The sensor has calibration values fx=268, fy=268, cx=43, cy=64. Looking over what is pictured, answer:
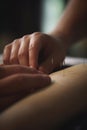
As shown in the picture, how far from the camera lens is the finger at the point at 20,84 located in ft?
1.14

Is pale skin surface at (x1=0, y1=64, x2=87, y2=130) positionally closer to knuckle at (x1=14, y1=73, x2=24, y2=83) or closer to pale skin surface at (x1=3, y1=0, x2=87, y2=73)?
knuckle at (x1=14, y1=73, x2=24, y2=83)

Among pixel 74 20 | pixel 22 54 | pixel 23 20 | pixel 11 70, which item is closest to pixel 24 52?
pixel 22 54

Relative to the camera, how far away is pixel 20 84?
353mm

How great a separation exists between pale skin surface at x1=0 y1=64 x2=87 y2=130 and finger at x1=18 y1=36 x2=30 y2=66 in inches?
7.6

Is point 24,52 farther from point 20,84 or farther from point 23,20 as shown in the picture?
point 23,20

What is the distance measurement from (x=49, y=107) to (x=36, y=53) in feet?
0.86

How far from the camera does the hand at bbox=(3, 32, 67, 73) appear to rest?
576 mm

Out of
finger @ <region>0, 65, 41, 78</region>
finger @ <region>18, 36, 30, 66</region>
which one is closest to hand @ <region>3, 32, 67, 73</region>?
finger @ <region>18, 36, 30, 66</region>

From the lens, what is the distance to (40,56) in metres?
0.62

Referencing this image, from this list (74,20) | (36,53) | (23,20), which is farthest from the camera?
(23,20)

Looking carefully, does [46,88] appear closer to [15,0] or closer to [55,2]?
[15,0]

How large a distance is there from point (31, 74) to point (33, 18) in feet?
3.98

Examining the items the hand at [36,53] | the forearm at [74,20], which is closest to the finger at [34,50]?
the hand at [36,53]

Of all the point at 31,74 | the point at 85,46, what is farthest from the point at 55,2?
the point at 31,74
